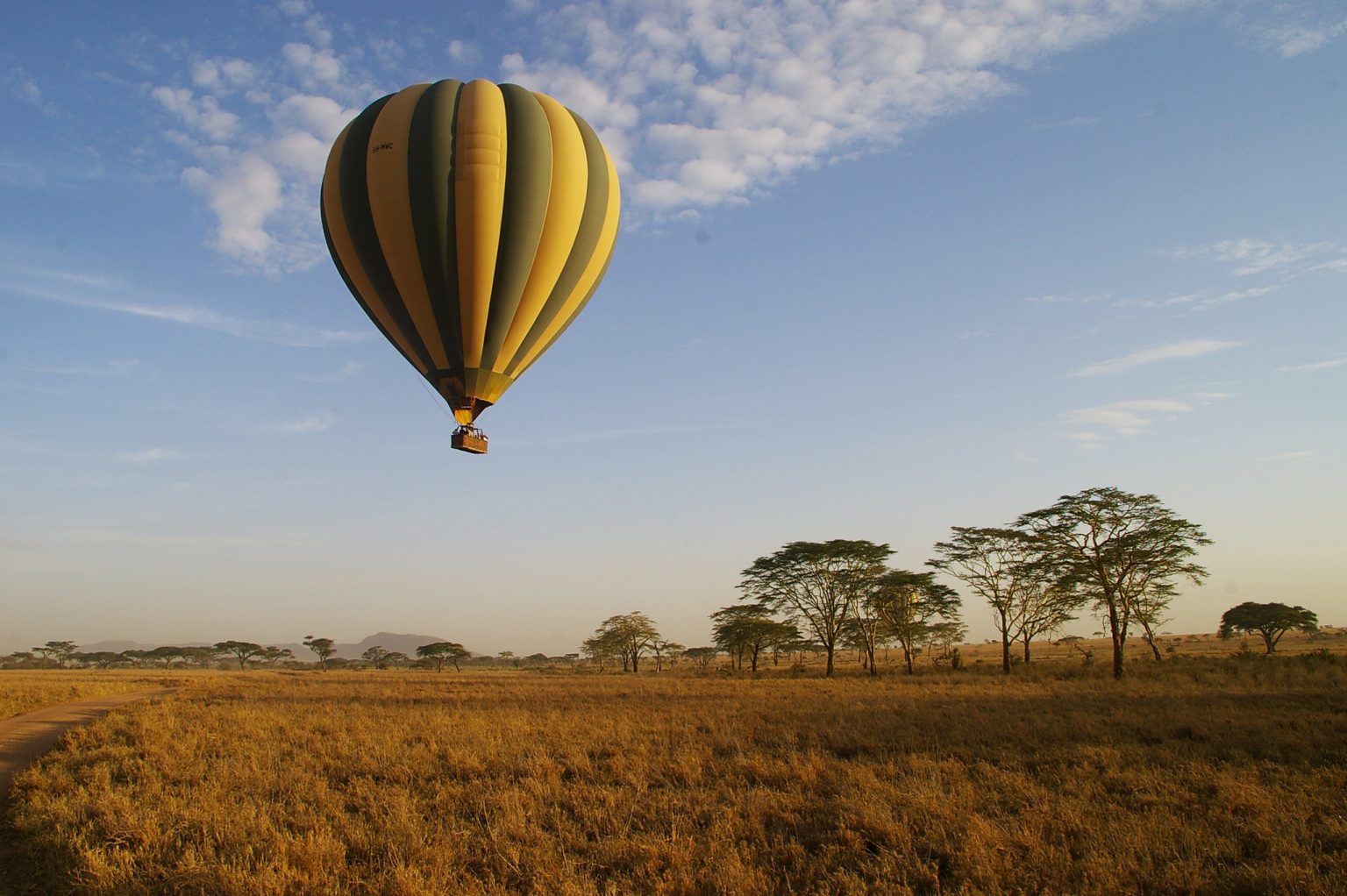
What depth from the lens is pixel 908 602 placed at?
42.3m

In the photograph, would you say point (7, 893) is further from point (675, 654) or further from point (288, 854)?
point (675, 654)

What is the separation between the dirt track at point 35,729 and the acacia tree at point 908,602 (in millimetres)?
35531

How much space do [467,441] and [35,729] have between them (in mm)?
11709

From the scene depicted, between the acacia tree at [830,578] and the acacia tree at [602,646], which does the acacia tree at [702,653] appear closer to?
the acacia tree at [602,646]

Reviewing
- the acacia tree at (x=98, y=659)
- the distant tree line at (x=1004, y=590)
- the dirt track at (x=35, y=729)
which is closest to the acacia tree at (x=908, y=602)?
the distant tree line at (x=1004, y=590)

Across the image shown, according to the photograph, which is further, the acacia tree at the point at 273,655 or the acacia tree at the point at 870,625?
the acacia tree at the point at 273,655

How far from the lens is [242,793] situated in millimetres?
9164

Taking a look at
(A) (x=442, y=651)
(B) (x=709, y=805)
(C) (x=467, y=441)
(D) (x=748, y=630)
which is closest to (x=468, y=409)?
(C) (x=467, y=441)

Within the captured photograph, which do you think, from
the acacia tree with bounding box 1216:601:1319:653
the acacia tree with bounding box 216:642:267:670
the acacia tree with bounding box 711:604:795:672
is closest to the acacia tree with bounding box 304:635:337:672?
the acacia tree with bounding box 216:642:267:670

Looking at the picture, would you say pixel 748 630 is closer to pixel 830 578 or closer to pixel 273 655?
pixel 830 578

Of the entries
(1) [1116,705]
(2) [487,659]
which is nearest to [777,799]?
(1) [1116,705]

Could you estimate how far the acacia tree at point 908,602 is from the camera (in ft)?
138

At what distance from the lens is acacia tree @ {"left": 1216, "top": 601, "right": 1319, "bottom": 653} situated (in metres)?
49.0

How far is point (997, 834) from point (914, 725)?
775cm
